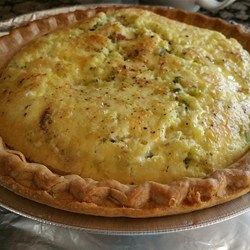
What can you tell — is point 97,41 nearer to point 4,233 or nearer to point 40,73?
point 40,73

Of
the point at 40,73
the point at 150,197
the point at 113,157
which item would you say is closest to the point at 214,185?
the point at 150,197

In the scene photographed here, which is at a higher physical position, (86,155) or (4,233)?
(86,155)

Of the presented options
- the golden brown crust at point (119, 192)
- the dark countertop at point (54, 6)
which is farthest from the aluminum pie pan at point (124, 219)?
the dark countertop at point (54, 6)

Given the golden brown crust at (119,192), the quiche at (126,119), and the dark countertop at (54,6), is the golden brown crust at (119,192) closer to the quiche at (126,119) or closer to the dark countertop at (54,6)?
the quiche at (126,119)

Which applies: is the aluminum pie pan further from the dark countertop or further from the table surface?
the dark countertop

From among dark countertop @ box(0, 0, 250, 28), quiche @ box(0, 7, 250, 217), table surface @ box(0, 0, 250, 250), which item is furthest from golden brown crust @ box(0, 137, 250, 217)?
dark countertop @ box(0, 0, 250, 28)

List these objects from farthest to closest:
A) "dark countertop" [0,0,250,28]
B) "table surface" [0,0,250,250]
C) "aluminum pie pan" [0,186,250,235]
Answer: "dark countertop" [0,0,250,28]
"table surface" [0,0,250,250]
"aluminum pie pan" [0,186,250,235]
